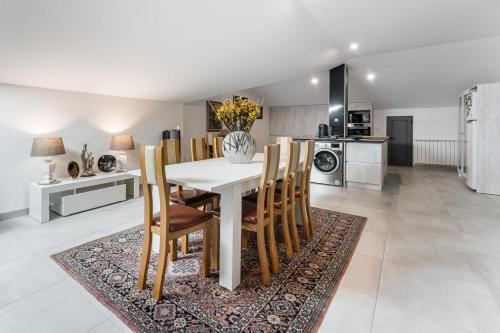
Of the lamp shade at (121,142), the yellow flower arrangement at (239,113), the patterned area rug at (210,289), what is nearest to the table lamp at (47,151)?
the lamp shade at (121,142)

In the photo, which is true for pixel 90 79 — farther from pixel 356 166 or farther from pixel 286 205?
pixel 356 166

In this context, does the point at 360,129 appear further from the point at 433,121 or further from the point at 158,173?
the point at 158,173

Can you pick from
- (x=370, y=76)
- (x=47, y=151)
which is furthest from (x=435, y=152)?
(x=47, y=151)

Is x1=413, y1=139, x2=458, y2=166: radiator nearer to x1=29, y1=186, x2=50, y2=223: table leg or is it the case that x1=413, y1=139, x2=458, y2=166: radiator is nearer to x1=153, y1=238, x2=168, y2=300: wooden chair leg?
x1=153, y1=238, x2=168, y2=300: wooden chair leg

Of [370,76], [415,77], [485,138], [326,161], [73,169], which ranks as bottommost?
[73,169]

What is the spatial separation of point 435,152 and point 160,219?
8342mm

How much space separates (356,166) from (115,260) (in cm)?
432

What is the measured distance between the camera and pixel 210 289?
1.80m

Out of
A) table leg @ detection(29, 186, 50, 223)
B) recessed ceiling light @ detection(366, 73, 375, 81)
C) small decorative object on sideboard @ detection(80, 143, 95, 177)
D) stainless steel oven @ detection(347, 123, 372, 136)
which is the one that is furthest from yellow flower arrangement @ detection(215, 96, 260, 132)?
stainless steel oven @ detection(347, 123, 372, 136)

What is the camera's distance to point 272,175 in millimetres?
1974

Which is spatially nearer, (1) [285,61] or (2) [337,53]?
(1) [285,61]

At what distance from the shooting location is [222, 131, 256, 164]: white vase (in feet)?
8.11

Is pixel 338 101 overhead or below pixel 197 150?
overhead

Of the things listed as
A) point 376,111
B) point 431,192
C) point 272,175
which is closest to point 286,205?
point 272,175
